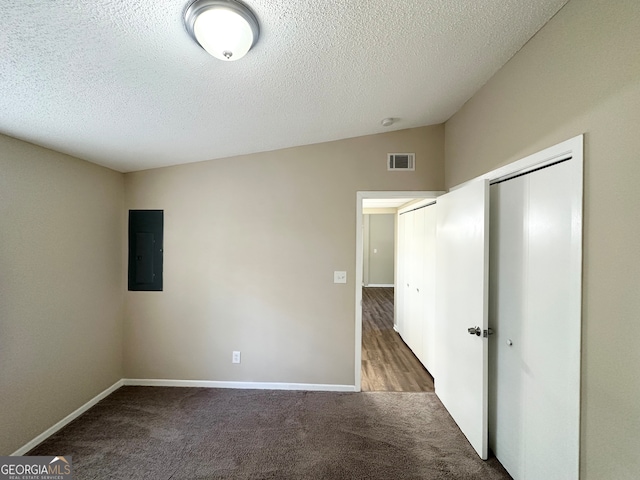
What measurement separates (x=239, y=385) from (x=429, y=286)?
2329 mm

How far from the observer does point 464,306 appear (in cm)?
197

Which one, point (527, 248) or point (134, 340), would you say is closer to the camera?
point (527, 248)

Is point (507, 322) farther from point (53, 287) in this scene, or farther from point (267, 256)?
point (53, 287)

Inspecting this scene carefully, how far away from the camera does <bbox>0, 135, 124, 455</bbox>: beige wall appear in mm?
1737

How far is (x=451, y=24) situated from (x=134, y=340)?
3.66 m

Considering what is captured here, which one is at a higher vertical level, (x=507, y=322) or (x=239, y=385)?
(x=507, y=322)

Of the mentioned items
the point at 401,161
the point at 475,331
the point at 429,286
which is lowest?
the point at 475,331

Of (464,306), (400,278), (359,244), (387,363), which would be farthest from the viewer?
(400,278)

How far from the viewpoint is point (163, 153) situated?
7.67 ft

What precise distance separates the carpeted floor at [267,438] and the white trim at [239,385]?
0.07 meters

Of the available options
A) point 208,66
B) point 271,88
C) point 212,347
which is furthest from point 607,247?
point 212,347

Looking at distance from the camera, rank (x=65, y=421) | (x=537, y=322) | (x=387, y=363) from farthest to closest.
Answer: (x=387, y=363) < (x=65, y=421) < (x=537, y=322)

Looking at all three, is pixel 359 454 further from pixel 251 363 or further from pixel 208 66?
pixel 208 66

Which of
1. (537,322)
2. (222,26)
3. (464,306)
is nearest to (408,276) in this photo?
(464,306)
